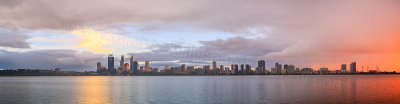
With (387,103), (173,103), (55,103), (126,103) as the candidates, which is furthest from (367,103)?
(55,103)

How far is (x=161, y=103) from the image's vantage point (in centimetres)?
6272

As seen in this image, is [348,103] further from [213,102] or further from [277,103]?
[213,102]

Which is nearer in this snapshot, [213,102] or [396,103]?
[396,103]

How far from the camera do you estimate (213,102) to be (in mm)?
64938

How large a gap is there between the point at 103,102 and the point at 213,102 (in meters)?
22.7

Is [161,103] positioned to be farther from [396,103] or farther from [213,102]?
[396,103]

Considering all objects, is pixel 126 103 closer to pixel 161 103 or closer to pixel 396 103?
pixel 161 103

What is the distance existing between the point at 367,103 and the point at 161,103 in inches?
1559

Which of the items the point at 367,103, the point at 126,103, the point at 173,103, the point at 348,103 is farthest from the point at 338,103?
the point at 126,103

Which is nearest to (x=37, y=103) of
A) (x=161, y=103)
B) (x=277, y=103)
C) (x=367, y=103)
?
(x=161, y=103)

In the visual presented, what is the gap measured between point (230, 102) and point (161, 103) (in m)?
13.6

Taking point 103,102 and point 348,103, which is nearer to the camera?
point 348,103

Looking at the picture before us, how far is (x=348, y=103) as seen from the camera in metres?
61.5

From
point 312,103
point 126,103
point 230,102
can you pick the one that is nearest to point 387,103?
point 312,103
